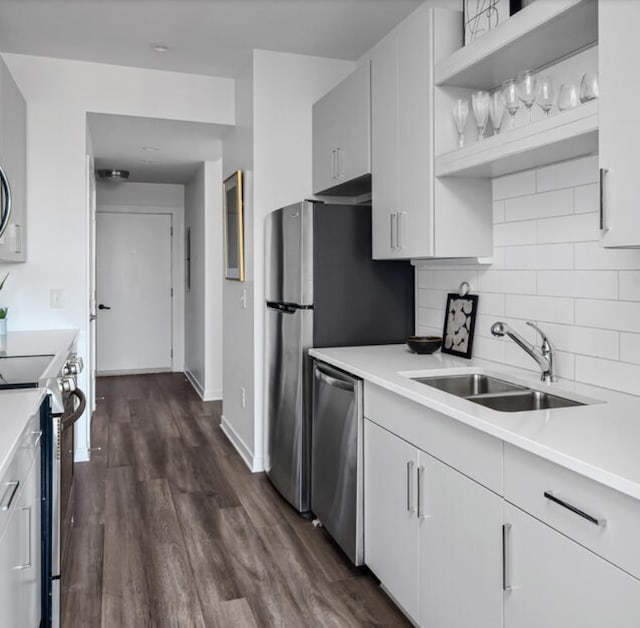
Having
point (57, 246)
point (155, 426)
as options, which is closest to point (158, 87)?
point (57, 246)

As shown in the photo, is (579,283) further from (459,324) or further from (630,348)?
(459,324)

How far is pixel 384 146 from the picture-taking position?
2.88 m

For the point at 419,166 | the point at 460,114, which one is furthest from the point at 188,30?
the point at 460,114

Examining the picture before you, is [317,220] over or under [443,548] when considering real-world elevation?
over

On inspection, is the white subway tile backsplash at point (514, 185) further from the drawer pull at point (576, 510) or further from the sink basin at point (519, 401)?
the drawer pull at point (576, 510)

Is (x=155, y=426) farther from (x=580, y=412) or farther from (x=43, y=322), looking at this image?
(x=580, y=412)

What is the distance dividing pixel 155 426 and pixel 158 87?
2.60m

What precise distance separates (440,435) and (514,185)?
3.86 feet

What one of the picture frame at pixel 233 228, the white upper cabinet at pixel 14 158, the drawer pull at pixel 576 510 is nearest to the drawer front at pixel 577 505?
the drawer pull at pixel 576 510

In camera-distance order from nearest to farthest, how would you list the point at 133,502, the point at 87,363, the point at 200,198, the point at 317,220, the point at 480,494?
the point at 480,494
the point at 317,220
the point at 133,502
the point at 87,363
the point at 200,198

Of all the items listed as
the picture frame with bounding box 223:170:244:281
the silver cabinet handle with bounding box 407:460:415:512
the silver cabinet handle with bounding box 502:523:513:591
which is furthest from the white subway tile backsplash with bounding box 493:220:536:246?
the picture frame with bounding box 223:170:244:281

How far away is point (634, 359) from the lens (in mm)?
1912

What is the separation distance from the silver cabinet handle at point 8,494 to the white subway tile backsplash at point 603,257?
173cm

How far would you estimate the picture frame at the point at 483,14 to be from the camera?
219cm
